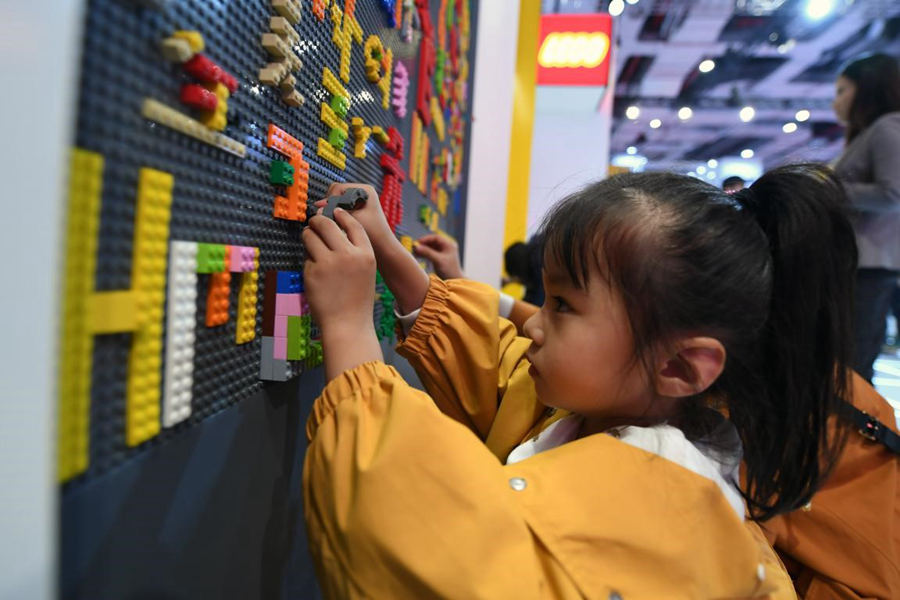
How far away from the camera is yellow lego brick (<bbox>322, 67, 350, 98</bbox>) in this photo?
0.67m

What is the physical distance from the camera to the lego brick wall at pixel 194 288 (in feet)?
1.07

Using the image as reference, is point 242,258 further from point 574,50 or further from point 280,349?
point 574,50

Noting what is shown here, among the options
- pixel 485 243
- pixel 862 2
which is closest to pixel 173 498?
pixel 485 243

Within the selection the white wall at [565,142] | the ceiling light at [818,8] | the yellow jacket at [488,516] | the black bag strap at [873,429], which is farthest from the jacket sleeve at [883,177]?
the ceiling light at [818,8]

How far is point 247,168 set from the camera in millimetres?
514

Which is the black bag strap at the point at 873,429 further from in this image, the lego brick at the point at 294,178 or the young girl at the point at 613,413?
the lego brick at the point at 294,178

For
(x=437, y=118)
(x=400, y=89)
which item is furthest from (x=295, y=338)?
(x=437, y=118)

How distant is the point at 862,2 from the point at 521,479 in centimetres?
630

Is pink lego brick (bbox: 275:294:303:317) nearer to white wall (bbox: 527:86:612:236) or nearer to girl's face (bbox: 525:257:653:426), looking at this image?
girl's face (bbox: 525:257:653:426)

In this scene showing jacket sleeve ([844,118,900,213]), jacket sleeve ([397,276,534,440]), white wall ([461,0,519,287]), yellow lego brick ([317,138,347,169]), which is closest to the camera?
yellow lego brick ([317,138,347,169])

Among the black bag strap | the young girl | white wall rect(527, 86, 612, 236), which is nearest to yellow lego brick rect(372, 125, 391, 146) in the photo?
Result: the young girl

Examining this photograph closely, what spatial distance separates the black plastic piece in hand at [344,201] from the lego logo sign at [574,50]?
11.7 feet

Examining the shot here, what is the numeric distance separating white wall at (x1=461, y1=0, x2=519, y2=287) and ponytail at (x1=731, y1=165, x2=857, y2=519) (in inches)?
61.9

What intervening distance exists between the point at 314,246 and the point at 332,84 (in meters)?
0.23
